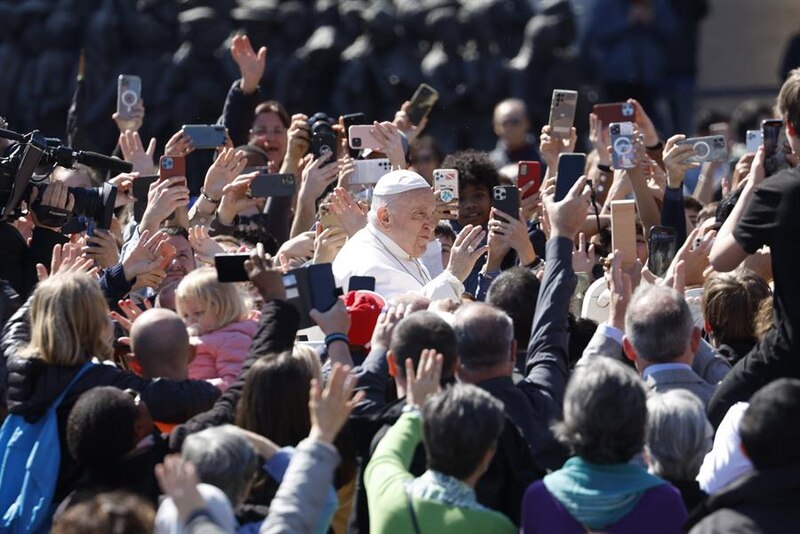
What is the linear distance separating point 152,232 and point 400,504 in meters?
2.70

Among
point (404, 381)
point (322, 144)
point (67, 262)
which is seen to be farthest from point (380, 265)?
point (404, 381)

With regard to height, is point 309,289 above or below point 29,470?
above

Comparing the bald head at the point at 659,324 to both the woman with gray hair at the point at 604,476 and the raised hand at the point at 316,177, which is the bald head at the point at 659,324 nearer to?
the woman with gray hair at the point at 604,476

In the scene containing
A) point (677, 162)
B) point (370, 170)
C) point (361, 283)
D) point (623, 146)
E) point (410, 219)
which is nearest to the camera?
point (361, 283)

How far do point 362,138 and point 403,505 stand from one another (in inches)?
138

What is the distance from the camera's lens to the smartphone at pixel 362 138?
7367 millimetres

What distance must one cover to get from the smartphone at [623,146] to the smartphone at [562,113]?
838mm

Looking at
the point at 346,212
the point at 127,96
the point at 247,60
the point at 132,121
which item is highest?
the point at 247,60

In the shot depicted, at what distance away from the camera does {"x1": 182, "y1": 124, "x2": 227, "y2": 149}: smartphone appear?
7.59m

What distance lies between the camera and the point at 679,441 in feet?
14.0

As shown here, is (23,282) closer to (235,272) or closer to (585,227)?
(235,272)

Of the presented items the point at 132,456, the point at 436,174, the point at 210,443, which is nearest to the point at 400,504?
the point at 210,443

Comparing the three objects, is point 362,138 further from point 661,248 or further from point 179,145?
point 661,248

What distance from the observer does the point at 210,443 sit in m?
4.10
